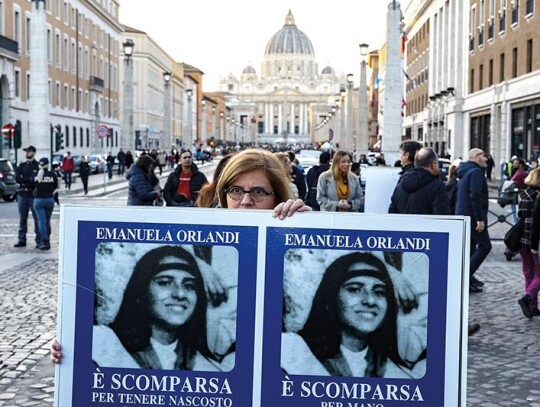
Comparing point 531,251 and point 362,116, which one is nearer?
Result: point 531,251

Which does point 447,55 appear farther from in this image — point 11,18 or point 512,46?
point 11,18

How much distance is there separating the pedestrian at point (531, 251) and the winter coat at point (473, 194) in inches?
23.4

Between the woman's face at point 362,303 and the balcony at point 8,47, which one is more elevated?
the balcony at point 8,47

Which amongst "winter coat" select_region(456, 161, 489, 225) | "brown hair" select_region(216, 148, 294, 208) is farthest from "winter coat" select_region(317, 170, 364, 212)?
"brown hair" select_region(216, 148, 294, 208)

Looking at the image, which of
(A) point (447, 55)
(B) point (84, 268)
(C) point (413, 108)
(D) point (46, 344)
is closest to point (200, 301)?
(B) point (84, 268)

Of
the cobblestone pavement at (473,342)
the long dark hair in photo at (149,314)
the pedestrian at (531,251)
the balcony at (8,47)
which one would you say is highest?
the balcony at (8,47)

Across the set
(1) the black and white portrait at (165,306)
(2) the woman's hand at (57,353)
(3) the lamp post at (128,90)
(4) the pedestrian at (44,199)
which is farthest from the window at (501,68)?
(2) the woman's hand at (57,353)

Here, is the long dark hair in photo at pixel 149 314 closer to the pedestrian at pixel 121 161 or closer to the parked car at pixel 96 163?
the pedestrian at pixel 121 161

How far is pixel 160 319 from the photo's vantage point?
2.97 metres

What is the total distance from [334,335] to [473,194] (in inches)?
350

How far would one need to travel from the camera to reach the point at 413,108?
259 feet

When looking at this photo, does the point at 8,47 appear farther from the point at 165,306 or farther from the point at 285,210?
the point at 285,210

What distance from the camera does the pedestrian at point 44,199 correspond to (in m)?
16.4

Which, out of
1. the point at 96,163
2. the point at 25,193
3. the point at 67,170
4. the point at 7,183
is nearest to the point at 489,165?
the point at 67,170
